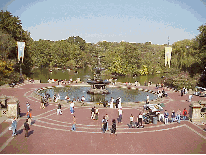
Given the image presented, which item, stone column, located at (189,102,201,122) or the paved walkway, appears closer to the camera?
the paved walkway

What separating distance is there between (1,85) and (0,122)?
2826cm

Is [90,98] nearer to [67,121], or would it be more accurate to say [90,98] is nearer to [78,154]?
[67,121]

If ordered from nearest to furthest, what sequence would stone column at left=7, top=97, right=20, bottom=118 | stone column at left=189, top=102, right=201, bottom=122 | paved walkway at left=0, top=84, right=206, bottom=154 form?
1. paved walkway at left=0, top=84, right=206, bottom=154
2. stone column at left=7, top=97, right=20, bottom=118
3. stone column at left=189, top=102, right=201, bottom=122

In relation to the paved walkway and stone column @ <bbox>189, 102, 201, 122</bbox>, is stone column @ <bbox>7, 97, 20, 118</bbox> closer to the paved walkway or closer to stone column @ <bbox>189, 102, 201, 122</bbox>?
the paved walkway

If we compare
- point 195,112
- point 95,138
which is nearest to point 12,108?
point 95,138

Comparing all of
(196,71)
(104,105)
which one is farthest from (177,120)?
(196,71)

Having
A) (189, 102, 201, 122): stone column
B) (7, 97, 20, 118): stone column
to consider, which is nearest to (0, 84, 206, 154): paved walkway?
(189, 102, 201, 122): stone column

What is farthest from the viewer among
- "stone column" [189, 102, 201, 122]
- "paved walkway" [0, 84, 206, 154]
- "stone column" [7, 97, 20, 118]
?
"stone column" [189, 102, 201, 122]

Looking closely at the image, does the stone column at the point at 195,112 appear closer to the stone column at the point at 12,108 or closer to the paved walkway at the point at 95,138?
the paved walkway at the point at 95,138

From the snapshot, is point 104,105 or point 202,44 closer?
point 104,105

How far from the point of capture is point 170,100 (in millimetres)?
36906

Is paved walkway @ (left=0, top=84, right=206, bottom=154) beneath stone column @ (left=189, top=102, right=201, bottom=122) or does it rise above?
beneath

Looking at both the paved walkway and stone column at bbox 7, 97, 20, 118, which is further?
stone column at bbox 7, 97, 20, 118

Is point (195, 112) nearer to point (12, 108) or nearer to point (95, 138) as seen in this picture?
point (95, 138)
